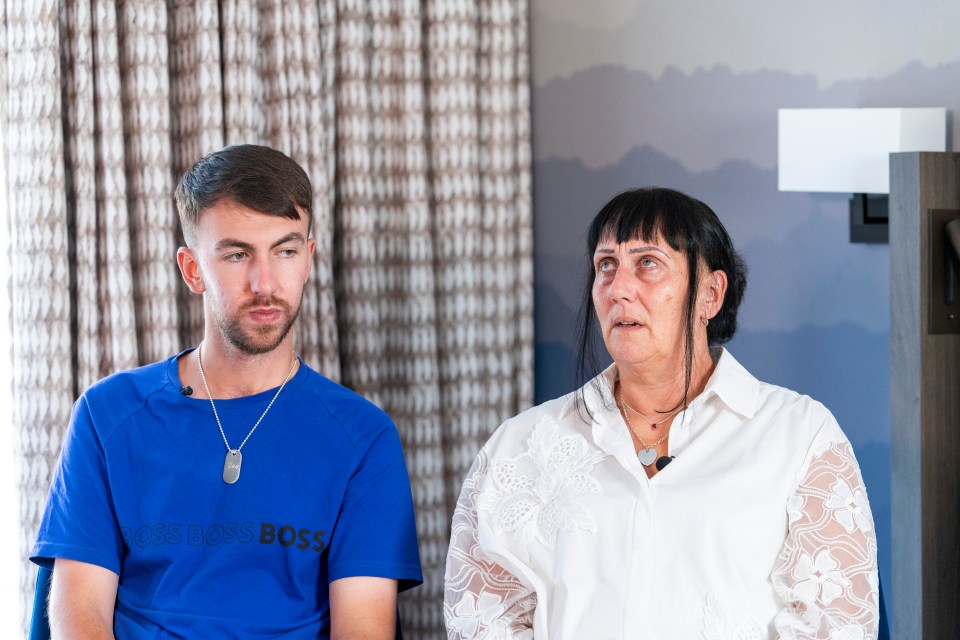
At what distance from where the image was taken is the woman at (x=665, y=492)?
1.55m

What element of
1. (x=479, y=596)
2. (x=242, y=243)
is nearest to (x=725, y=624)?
(x=479, y=596)

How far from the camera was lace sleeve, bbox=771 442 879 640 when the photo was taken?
150 centimetres

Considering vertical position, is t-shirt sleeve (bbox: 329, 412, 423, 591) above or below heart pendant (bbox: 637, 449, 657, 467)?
below

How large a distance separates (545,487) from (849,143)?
0.82 meters

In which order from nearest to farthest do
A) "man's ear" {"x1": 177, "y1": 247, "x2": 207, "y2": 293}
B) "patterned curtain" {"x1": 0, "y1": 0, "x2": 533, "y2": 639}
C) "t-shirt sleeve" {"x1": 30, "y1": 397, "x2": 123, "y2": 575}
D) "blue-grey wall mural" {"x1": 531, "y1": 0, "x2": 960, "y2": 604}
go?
"t-shirt sleeve" {"x1": 30, "y1": 397, "x2": 123, "y2": 575} → "man's ear" {"x1": 177, "y1": 247, "x2": 207, "y2": 293} → "blue-grey wall mural" {"x1": 531, "y1": 0, "x2": 960, "y2": 604} → "patterned curtain" {"x1": 0, "y1": 0, "x2": 533, "y2": 639}

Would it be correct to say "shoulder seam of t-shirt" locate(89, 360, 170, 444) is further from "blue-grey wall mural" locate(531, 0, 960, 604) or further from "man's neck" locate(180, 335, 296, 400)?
"blue-grey wall mural" locate(531, 0, 960, 604)

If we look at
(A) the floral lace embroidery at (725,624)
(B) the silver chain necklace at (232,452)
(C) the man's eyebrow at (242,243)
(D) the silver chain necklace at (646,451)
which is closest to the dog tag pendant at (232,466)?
(B) the silver chain necklace at (232,452)

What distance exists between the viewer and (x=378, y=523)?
1.80m

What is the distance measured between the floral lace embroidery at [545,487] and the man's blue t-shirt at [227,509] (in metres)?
0.20

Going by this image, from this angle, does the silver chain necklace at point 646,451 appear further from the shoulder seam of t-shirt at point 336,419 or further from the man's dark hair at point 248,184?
the man's dark hair at point 248,184

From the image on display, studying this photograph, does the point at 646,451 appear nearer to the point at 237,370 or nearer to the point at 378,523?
the point at 378,523

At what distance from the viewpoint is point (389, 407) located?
2.51 metres

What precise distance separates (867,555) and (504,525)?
54 centimetres

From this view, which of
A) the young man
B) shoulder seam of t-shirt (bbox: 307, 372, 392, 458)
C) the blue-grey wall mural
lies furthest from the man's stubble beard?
the blue-grey wall mural
